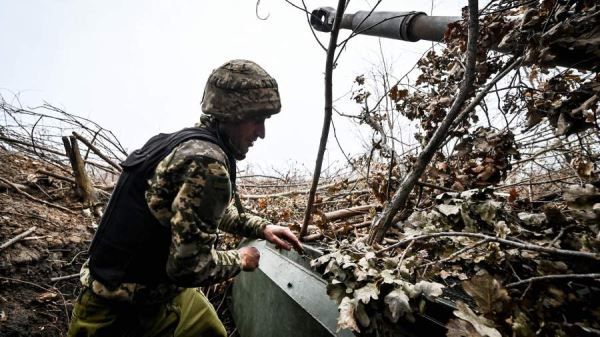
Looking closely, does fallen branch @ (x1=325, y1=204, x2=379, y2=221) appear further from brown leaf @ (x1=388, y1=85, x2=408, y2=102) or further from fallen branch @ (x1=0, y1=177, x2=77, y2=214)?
fallen branch @ (x1=0, y1=177, x2=77, y2=214)

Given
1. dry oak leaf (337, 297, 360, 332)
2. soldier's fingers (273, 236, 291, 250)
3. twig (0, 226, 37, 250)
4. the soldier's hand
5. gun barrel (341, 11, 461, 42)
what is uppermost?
gun barrel (341, 11, 461, 42)

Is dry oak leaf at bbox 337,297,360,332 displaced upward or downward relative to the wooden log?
downward

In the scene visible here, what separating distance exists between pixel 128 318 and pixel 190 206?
35.6 inches

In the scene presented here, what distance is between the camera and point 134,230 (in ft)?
5.43

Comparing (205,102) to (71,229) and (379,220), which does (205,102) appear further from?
(71,229)

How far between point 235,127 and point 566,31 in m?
1.65

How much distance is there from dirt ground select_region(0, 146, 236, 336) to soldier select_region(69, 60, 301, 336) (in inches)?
46.9

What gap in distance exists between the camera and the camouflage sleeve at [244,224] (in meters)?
2.29

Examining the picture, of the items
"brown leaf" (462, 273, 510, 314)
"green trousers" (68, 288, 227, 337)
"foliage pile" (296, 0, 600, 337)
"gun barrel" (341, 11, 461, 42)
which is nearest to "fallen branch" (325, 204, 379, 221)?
"foliage pile" (296, 0, 600, 337)

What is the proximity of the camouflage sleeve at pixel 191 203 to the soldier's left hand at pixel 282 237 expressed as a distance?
0.52 metres

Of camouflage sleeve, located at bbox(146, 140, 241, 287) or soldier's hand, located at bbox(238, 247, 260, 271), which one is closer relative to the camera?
camouflage sleeve, located at bbox(146, 140, 241, 287)

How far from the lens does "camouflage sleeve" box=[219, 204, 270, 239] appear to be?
2.29m

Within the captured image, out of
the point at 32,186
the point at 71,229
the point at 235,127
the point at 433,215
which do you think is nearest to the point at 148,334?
the point at 235,127

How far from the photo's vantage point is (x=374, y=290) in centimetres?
122
